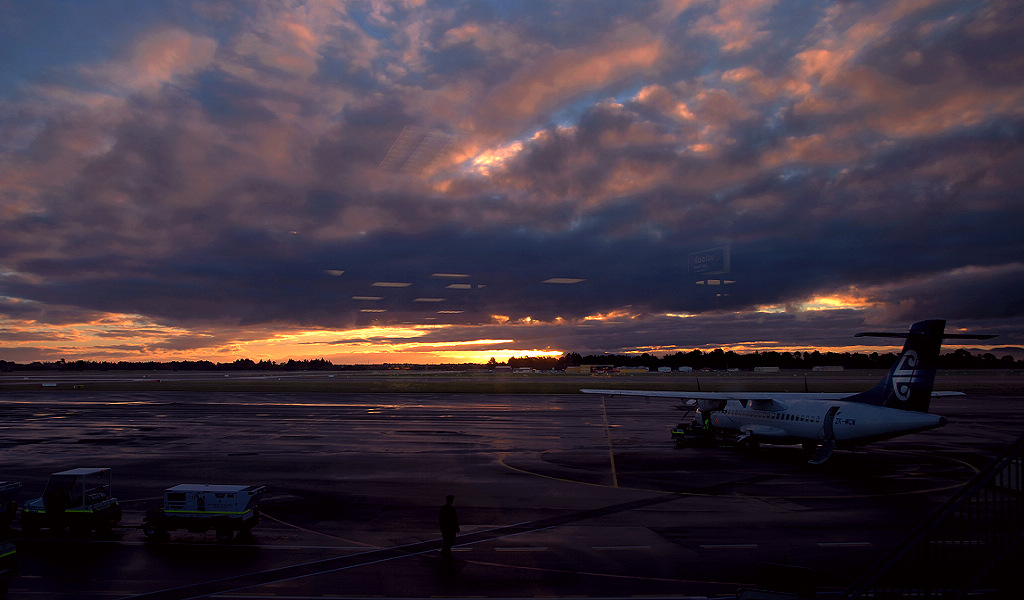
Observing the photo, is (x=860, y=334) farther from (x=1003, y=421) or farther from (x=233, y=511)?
(x=1003, y=421)

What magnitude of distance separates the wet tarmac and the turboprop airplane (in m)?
1.83

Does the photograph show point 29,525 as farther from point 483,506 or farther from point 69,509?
point 483,506

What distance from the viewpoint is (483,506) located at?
78.6 ft

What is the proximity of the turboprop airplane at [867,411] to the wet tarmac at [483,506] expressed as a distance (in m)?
1.83

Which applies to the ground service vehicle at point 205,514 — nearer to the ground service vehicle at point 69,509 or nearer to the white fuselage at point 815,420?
the ground service vehicle at point 69,509

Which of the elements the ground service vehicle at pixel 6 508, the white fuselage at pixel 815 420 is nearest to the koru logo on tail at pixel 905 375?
the white fuselage at pixel 815 420

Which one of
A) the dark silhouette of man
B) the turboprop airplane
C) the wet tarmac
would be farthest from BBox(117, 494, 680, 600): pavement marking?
the turboprop airplane

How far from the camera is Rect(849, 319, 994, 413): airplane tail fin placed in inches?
1210

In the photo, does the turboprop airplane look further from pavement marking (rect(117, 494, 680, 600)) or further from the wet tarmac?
pavement marking (rect(117, 494, 680, 600))

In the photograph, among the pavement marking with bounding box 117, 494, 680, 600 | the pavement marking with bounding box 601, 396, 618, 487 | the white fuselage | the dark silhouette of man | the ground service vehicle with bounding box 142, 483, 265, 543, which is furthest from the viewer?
the white fuselage

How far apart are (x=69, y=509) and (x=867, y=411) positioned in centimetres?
3710

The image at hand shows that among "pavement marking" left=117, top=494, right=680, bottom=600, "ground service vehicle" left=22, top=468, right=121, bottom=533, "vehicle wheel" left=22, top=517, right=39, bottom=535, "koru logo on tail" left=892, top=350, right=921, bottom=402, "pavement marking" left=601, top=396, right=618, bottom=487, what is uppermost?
"koru logo on tail" left=892, top=350, right=921, bottom=402

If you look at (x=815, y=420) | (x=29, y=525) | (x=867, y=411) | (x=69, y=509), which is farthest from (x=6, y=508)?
(x=867, y=411)

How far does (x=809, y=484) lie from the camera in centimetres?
2870
